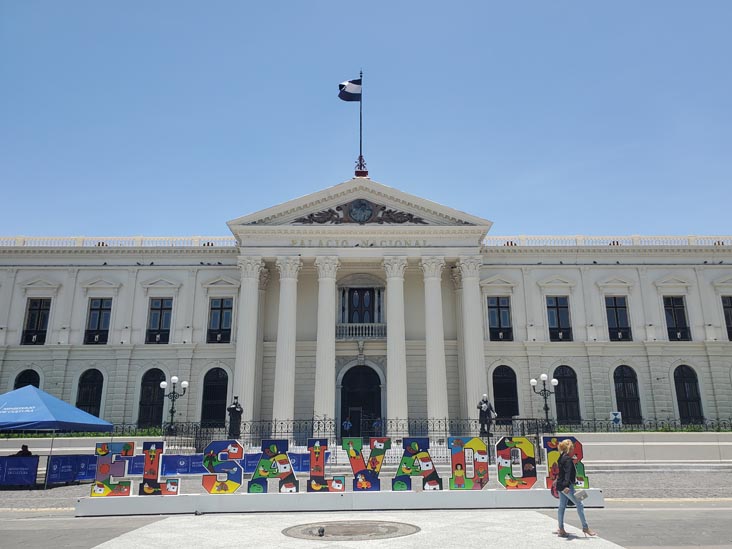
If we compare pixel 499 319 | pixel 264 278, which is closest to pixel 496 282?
pixel 499 319

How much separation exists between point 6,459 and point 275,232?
54.1 ft

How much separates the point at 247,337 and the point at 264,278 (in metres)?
4.79

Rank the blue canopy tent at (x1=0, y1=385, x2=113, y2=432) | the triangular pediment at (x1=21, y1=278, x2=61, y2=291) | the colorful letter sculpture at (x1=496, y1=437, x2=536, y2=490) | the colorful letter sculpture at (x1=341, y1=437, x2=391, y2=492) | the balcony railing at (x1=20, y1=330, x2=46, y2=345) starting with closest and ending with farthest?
the colorful letter sculpture at (x1=341, y1=437, x2=391, y2=492) < the colorful letter sculpture at (x1=496, y1=437, x2=536, y2=490) < the blue canopy tent at (x1=0, y1=385, x2=113, y2=432) < the balcony railing at (x1=20, y1=330, x2=46, y2=345) < the triangular pediment at (x1=21, y1=278, x2=61, y2=291)

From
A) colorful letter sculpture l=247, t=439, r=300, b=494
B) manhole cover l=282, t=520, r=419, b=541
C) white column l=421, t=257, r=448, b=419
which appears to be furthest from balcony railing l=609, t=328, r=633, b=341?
manhole cover l=282, t=520, r=419, b=541

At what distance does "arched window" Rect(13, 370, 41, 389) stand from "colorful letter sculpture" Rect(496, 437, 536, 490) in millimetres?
29260

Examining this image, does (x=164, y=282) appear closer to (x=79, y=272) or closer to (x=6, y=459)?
(x=79, y=272)

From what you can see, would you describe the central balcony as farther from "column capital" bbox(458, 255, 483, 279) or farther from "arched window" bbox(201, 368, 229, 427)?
"arched window" bbox(201, 368, 229, 427)

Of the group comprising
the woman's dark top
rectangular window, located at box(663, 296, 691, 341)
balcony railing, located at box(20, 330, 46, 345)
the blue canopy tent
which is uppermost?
rectangular window, located at box(663, 296, 691, 341)

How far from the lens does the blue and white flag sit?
34.2 m

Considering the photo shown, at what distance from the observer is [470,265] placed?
31.4 metres

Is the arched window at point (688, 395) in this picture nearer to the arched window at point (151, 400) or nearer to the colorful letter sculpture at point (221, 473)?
the colorful letter sculpture at point (221, 473)

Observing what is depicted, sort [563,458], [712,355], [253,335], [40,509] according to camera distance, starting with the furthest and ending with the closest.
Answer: [712,355] < [253,335] < [40,509] < [563,458]

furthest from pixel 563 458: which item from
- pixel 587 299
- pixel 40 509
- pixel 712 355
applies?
pixel 712 355

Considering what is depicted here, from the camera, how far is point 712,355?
1334 inches
